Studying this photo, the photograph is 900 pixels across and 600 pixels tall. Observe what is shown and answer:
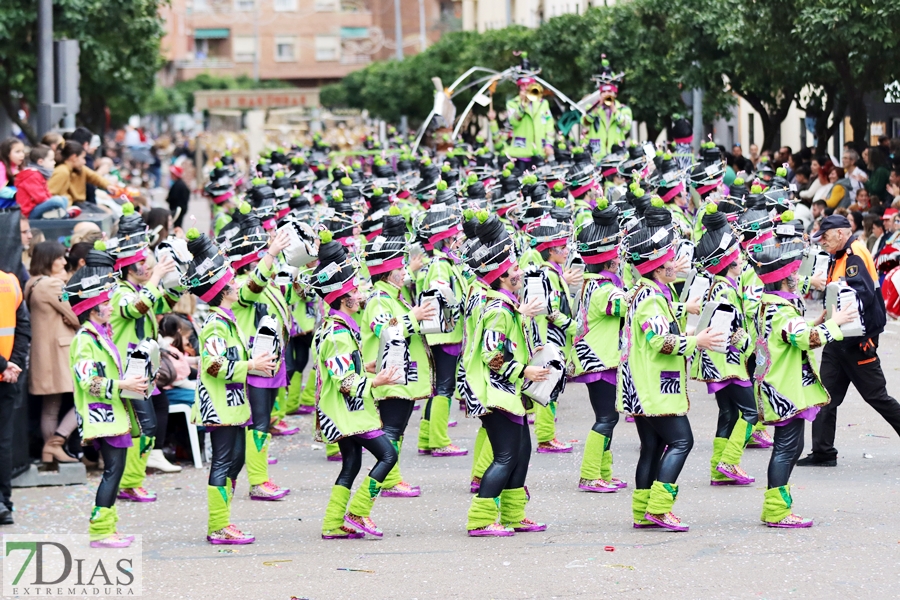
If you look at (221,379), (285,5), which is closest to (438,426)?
(221,379)

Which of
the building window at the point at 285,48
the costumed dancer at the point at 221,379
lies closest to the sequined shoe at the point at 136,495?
the costumed dancer at the point at 221,379

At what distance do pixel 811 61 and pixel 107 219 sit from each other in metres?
9.91

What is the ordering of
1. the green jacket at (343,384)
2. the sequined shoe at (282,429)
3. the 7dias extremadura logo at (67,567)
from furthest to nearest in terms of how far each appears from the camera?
the sequined shoe at (282,429)
the green jacket at (343,384)
the 7dias extremadura logo at (67,567)

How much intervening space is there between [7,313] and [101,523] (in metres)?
1.64

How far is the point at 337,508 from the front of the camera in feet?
29.6

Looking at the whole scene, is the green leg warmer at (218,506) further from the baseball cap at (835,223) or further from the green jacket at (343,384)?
the baseball cap at (835,223)

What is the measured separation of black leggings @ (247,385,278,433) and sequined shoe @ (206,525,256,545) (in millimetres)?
1239

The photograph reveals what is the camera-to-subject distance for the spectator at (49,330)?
11.1 metres

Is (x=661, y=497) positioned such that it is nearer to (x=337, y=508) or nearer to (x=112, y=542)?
(x=337, y=508)

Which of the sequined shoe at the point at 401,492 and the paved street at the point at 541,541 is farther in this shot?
the sequined shoe at the point at 401,492

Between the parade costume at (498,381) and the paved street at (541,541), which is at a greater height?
the parade costume at (498,381)

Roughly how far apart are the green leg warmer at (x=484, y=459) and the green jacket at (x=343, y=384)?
108 centimetres

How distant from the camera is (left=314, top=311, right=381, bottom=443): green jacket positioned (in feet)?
28.6

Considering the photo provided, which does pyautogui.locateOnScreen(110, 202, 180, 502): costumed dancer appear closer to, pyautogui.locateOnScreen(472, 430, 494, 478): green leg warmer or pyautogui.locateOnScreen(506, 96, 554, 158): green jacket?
pyautogui.locateOnScreen(472, 430, 494, 478): green leg warmer
